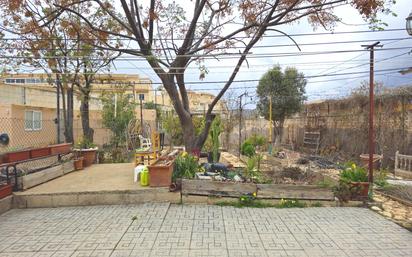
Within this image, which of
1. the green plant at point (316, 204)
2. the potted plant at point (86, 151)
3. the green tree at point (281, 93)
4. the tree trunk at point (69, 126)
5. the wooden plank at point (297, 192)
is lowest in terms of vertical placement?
the green plant at point (316, 204)

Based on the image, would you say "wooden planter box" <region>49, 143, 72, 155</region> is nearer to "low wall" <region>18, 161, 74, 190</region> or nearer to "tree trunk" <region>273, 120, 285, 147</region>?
"low wall" <region>18, 161, 74, 190</region>

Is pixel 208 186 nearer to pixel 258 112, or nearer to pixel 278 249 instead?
pixel 278 249

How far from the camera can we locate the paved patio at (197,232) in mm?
3738

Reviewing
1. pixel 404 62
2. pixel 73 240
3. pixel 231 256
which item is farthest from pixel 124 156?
pixel 404 62

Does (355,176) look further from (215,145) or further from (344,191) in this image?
(215,145)

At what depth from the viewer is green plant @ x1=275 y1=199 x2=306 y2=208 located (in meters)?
5.56

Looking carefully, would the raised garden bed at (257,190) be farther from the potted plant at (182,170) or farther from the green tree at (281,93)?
the green tree at (281,93)

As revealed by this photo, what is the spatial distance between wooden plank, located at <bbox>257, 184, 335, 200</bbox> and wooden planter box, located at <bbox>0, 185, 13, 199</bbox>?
480 centimetres

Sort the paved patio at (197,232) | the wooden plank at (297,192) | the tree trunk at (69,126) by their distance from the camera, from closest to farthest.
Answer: the paved patio at (197,232) < the wooden plank at (297,192) < the tree trunk at (69,126)

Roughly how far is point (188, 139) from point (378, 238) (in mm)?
5611

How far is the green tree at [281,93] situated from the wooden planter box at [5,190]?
1339 cm

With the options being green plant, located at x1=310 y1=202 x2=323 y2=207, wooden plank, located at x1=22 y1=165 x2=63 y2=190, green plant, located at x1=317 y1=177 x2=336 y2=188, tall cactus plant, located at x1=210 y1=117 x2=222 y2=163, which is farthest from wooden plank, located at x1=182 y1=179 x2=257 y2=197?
wooden plank, located at x1=22 y1=165 x2=63 y2=190

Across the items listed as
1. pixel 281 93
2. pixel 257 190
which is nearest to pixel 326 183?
pixel 257 190

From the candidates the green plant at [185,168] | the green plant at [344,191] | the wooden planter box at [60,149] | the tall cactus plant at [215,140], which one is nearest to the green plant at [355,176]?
the green plant at [344,191]
